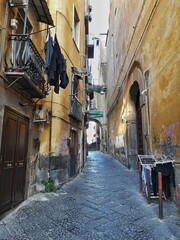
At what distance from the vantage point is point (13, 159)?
388 cm

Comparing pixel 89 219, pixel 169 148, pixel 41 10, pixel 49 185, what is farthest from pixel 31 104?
pixel 169 148

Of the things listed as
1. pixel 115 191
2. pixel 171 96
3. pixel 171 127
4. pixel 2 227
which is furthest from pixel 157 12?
pixel 2 227

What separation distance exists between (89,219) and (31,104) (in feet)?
10.6

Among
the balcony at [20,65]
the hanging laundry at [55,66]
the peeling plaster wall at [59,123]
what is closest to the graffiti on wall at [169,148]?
the peeling plaster wall at [59,123]

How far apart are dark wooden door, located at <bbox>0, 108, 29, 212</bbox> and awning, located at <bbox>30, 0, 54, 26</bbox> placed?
9.65 ft

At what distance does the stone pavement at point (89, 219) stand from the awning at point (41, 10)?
4953 millimetres

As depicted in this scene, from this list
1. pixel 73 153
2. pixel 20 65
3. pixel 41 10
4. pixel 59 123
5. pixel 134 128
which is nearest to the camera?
pixel 20 65

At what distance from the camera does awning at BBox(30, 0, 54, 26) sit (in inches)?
178

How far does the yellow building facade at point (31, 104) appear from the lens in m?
3.51

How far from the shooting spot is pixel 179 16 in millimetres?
3811

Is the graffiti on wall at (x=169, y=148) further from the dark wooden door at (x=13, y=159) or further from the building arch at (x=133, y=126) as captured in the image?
the building arch at (x=133, y=126)

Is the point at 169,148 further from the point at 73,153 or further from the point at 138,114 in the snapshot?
the point at 138,114

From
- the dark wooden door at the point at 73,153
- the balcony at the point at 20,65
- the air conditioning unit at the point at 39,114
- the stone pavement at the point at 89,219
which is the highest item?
the balcony at the point at 20,65

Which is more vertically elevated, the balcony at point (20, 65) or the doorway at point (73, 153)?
the balcony at point (20, 65)
